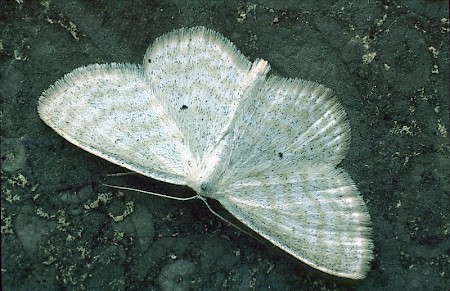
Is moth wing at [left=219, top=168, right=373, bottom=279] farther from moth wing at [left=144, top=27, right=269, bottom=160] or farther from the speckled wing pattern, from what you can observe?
moth wing at [left=144, top=27, right=269, bottom=160]

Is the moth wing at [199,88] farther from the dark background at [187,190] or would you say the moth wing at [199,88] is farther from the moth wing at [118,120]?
the dark background at [187,190]

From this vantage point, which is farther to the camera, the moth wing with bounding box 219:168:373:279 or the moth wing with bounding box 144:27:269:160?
the moth wing with bounding box 144:27:269:160

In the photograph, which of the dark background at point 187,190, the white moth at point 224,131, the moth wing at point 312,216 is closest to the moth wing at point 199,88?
the white moth at point 224,131

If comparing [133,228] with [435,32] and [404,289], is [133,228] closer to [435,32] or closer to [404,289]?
[404,289]

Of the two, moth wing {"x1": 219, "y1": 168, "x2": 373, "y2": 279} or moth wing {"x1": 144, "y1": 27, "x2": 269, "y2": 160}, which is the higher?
moth wing {"x1": 144, "y1": 27, "x2": 269, "y2": 160}

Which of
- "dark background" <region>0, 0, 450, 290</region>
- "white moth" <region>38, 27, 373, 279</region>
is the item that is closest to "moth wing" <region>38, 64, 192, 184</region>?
"white moth" <region>38, 27, 373, 279</region>

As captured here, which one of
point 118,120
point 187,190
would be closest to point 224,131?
point 187,190

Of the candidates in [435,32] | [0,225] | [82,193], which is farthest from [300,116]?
[0,225]

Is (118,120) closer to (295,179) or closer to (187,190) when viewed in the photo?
(187,190)
